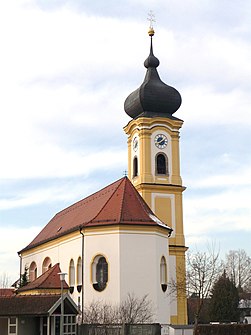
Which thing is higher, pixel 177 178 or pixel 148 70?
pixel 148 70

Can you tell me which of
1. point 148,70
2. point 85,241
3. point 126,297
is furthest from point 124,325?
point 148,70

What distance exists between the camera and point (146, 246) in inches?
1559

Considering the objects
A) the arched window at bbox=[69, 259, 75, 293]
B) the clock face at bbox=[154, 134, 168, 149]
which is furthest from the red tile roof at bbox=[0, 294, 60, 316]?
the clock face at bbox=[154, 134, 168, 149]

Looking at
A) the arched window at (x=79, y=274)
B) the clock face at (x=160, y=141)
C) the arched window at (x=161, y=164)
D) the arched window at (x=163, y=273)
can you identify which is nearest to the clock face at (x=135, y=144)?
the clock face at (x=160, y=141)

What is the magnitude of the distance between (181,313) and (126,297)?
10799mm

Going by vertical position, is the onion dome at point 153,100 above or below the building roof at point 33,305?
above

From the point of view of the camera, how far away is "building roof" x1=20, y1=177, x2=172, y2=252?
1580 inches

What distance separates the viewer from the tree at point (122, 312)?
3541cm

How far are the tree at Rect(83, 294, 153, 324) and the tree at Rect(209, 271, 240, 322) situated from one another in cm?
1397

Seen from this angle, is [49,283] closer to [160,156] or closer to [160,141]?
[160,156]

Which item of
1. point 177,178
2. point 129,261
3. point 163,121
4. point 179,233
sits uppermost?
point 163,121

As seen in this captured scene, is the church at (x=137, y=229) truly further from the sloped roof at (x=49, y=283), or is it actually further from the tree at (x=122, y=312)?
the sloped roof at (x=49, y=283)

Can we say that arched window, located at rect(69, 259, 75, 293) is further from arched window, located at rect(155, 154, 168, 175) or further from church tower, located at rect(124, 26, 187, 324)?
arched window, located at rect(155, 154, 168, 175)

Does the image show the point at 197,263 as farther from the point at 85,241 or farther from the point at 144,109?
the point at 144,109
